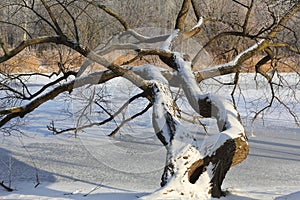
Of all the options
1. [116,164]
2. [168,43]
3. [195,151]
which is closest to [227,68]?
[168,43]

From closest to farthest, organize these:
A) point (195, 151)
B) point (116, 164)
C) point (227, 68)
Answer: point (195, 151) < point (227, 68) < point (116, 164)

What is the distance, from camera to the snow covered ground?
4383 millimetres

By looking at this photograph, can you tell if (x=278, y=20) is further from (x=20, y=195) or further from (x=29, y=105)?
(x=20, y=195)

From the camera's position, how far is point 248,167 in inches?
229

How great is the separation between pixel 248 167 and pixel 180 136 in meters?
2.99

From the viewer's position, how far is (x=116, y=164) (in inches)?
236

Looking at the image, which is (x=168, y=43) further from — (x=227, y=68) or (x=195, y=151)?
(x=195, y=151)

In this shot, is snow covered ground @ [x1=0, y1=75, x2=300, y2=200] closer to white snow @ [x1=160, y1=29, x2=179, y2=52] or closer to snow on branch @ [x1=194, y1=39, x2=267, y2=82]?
snow on branch @ [x1=194, y1=39, x2=267, y2=82]


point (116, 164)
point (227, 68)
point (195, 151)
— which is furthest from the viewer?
point (116, 164)

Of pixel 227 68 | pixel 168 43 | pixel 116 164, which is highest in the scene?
pixel 168 43

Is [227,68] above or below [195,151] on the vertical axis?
above

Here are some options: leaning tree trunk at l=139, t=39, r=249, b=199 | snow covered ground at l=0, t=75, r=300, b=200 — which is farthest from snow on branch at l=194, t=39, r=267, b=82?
snow covered ground at l=0, t=75, r=300, b=200

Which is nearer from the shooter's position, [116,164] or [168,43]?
[168,43]

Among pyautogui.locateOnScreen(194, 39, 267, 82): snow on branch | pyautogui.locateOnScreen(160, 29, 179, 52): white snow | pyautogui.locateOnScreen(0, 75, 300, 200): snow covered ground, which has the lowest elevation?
pyautogui.locateOnScreen(0, 75, 300, 200): snow covered ground
